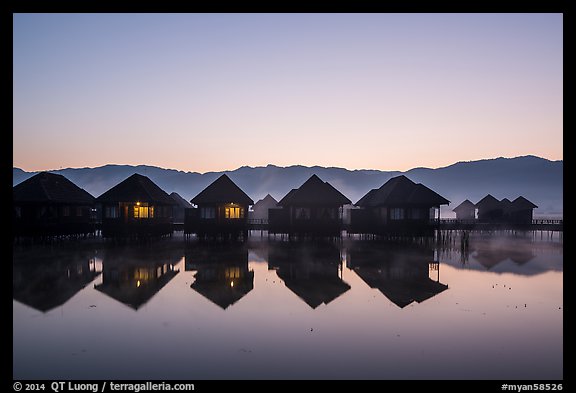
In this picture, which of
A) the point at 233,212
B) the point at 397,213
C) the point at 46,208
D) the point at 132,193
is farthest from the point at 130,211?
the point at 397,213

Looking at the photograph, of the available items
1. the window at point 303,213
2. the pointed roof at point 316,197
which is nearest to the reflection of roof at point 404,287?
the pointed roof at point 316,197

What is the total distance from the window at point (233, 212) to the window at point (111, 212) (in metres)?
12.3

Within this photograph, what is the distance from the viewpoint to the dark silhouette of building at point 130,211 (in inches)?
1513

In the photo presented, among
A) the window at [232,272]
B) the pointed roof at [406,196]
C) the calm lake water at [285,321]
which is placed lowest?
the calm lake water at [285,321]

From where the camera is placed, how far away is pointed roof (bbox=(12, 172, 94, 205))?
3678 cm

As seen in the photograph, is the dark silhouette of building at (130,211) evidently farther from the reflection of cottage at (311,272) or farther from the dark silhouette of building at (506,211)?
the dark silhouette of building at (506,211)

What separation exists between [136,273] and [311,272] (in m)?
10.2

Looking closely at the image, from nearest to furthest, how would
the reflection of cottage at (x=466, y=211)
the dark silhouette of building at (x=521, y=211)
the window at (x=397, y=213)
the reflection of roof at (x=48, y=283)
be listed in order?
Answer: the reflection of roof at (x=48, y=283) → the window at (x=397, y=213) → the dark silhouette of building at (x=521, y=211) → the reflection of cottage at (x=466, y=211)

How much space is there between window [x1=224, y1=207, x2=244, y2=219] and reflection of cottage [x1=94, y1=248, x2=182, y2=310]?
10657 millimetres

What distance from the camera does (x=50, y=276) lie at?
19000mm

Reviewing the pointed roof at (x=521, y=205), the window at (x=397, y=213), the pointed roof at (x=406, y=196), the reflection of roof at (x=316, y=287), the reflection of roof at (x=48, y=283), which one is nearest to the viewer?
the reflection of roof at (x=48, y=283)
